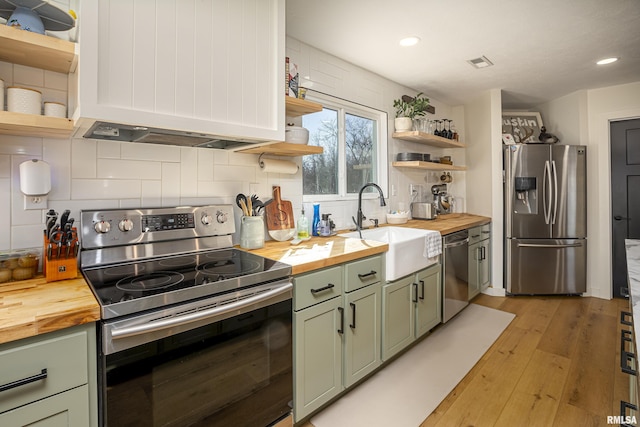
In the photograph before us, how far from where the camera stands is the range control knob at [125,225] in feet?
5.04

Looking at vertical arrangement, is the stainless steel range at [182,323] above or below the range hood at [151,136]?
below

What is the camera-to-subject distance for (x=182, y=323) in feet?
3.69

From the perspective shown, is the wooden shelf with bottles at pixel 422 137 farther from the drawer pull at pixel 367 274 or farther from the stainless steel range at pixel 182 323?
the stainless steel range at pixel 182 323

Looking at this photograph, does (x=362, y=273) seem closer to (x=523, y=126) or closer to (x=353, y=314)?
(x=353, y=314)

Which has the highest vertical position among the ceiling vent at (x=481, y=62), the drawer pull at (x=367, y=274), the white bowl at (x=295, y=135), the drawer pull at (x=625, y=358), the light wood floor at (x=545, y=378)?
the ceiling vent at (x=481, y=62)

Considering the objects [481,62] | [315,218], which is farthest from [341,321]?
[481,62]

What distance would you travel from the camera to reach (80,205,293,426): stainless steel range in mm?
1049

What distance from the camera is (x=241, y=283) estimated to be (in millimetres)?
1316

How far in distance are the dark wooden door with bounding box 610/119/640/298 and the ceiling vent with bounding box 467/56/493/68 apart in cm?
196

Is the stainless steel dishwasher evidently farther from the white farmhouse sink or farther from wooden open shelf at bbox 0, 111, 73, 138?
wooden open shelf at bbox 0, 111, 73, 138

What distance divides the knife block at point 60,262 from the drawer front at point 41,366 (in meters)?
0.42

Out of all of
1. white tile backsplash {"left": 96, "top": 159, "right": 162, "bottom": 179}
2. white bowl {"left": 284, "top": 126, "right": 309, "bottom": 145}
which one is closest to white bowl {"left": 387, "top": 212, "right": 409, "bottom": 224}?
white bowl {"left": 284, "top": 126, "right": 309, "bottom": 145}

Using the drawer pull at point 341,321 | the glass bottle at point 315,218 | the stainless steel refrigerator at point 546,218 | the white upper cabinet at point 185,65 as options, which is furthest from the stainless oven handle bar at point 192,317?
the stainless steel refrigerator at point 546,218

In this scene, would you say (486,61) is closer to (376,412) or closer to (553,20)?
(553,20)
